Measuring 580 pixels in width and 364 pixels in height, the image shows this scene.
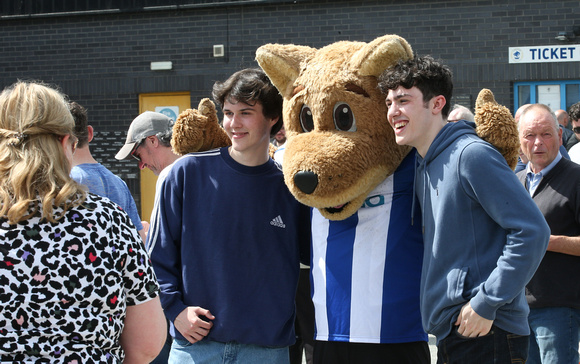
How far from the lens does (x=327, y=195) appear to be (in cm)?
265

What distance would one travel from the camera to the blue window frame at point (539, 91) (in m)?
9.77

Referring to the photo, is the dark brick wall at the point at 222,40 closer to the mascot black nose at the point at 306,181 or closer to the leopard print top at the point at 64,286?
the mascot black nose at the point at 306,181

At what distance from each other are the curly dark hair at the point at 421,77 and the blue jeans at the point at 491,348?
0.95m

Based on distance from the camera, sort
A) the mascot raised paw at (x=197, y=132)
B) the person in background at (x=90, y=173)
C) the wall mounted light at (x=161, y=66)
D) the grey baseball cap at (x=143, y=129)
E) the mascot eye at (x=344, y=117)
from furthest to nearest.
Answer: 1. the wall mounted light at (x=161, y=66)
2. the grey baseball cap at (x=143, y=129)
3. the person in background at (x=90, y=173)
4. the mascot raised paw at (x=197, y=132)
5. the mascot eye at (x=344, y=117)

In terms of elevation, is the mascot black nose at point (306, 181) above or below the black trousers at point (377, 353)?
above

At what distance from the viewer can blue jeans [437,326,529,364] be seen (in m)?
2.47

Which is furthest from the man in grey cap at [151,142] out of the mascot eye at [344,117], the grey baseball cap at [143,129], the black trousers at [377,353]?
the black trousers at [377,353]

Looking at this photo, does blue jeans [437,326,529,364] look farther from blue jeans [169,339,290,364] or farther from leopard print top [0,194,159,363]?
leopard print top [0,194,159,363]

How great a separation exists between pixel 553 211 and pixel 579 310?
62 cm

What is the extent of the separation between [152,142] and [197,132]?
1.48 m

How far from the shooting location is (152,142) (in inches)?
180

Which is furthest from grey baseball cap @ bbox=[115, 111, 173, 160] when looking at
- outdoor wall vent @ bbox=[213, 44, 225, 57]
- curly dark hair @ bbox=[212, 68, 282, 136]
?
outdoor wall vent @ bbox=[213, 44, 225, 57]

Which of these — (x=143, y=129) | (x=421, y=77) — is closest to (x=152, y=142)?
(x=143, y=129)

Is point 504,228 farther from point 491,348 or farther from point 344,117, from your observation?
point 344,117
